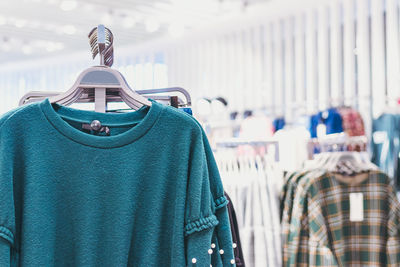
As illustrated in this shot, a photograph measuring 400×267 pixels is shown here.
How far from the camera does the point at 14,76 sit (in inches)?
359

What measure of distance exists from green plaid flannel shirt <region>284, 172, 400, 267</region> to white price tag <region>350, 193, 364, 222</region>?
2 centimetres

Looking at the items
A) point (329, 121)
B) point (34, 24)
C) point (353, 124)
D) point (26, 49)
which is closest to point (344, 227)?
point (353, 124)

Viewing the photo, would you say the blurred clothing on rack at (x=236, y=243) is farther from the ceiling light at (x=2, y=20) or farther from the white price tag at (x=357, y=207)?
the ceiling light at (x=2, y=20)

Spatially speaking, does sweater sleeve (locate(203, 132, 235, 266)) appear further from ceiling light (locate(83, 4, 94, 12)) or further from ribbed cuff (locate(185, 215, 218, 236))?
ceiling light (locate(83, 4, 94, 12))

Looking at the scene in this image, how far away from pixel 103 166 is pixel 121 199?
0.10m

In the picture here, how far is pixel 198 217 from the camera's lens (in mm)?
1181

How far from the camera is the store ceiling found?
5754 mm

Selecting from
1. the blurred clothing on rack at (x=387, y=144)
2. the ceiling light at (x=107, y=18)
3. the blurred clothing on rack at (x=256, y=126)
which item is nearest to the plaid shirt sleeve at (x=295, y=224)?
the blurred clothing on rack at (x=256, y=126)

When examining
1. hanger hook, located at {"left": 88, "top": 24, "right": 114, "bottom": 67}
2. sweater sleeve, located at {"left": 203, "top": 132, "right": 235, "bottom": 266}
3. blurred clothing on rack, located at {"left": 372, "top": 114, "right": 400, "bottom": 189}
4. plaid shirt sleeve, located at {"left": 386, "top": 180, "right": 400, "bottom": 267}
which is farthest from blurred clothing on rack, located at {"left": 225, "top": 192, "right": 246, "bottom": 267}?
blurred clothing on rack, located at {"left": 372, "top": 114, "right": 400, "bottom": 189}

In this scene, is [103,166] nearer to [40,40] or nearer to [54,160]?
[54,160]

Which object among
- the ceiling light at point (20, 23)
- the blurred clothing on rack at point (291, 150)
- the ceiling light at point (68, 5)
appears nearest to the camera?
the blurred clothing on rack at point (291, 150)

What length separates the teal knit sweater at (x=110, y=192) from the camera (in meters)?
1.16

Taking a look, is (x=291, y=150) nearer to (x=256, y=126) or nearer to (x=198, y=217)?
(x=198, y=217)

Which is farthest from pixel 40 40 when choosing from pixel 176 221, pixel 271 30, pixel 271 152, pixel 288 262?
pixel 176 221
